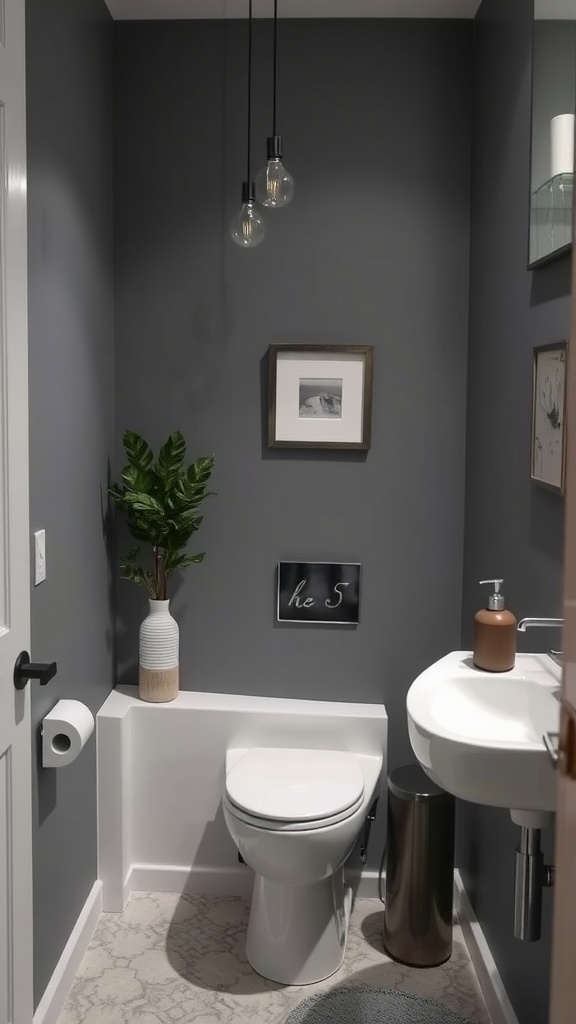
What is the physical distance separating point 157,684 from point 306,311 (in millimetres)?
1139

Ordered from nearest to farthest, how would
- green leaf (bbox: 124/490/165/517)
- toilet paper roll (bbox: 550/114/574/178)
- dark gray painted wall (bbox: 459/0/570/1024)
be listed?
toilet paper roll (bbox: 550/114/574/178) → dark gray painted wall (bbox: 459/0/570/1024) → green leaf (bbox: 124/490/165/517)

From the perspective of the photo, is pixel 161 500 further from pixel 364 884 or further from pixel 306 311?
pixel 364 884

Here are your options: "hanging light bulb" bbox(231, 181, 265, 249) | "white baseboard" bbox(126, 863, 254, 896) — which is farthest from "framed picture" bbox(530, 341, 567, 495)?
"white baseboard" bbox(126, 863, 254, 896)

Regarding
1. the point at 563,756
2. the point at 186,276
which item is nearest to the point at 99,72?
the point at 186,276

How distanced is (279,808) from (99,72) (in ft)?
6.36

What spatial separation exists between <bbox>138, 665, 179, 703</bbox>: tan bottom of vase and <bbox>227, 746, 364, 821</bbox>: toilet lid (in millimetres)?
298

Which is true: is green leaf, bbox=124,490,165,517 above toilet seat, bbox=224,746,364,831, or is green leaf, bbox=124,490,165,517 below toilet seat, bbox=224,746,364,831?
above

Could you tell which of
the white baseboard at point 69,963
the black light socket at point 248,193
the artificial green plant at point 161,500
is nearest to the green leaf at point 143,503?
the artificial green plant at point 161,500

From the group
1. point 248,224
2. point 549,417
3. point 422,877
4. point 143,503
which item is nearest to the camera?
point 549,417

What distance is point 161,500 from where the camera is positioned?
250 centimetres

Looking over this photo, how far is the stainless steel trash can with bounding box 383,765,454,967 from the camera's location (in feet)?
7.68

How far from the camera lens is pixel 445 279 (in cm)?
258

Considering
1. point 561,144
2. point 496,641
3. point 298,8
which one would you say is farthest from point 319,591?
point 298,8

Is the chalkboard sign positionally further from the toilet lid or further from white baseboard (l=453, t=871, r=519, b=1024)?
white baseboard (l=453, t=871, r=519, b=1024)
